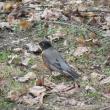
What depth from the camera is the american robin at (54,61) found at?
6750 mm

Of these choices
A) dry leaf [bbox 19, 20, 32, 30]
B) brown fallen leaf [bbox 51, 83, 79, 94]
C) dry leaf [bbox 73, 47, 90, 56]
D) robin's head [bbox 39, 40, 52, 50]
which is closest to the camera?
brown fallen leaf [bbox 51, 83, 79, 94]

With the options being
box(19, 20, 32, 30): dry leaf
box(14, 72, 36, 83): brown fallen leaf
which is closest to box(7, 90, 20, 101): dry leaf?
box(14, 72, 36, 83): brown fallen leaf

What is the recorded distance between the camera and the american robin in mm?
6750

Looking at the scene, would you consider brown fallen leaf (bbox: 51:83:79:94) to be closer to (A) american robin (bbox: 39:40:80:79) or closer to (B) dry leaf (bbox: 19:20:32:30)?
(A) american robin (bbox: 39:40:80:79)

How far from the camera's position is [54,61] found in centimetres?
704

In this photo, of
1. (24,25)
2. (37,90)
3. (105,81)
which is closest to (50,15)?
(24,25)

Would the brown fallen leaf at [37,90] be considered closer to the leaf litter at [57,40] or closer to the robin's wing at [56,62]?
the leaf litter at [57,40]

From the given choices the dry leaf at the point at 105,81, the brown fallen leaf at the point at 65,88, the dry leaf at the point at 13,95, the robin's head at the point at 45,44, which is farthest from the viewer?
the robin's head at the point at 45,44

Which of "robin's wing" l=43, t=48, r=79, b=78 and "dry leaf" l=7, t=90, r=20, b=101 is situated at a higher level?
"robin's wing" l=43, t=48, r=79, b=78

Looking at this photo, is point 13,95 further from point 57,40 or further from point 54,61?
point 57,40

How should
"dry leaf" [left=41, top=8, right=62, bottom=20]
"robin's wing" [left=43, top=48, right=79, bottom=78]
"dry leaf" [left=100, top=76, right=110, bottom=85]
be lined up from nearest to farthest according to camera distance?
1. "dry leaf" [left=100, top=76, right=110, bottom=85]
2. "robin's wing" [left=43, top=48, right=79, bottom=78]
3. "dry leaf" [left=41, top=8, right=62, bottom=20]

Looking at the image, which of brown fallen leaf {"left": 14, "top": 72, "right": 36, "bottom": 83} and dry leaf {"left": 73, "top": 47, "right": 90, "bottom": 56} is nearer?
brown fallen leaf {"left": 14, "top": 72, "right": 36, "bottom": 83}

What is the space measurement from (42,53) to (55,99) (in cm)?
123

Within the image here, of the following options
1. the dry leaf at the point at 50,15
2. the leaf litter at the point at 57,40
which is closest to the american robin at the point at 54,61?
the leaf litter at the point at 57,40
